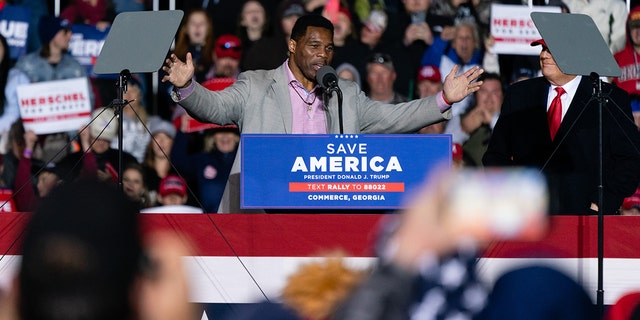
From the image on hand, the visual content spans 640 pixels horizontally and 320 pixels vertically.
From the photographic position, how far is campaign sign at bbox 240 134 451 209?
508cm

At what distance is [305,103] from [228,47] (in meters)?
3.56

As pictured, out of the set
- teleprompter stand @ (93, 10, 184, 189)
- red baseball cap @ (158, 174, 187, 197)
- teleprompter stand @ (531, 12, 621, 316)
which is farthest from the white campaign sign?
teleprompter stand @ (93, 10, 184, 189)

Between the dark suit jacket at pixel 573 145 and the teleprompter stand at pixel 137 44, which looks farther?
the dark suit jacket at pixel 573 145

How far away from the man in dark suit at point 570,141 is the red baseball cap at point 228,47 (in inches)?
136

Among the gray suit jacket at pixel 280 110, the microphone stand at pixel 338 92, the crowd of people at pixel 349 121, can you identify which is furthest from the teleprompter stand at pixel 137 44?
the microphone stand at pixel 338 92

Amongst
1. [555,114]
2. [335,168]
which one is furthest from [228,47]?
[335,168]

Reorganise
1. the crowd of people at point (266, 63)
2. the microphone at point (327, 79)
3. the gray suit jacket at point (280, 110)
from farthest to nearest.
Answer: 1. the crowd of people at point (266, 63)
2. the gray suit jacket at point (280, 110)
3. the microphone at point (327, 79)

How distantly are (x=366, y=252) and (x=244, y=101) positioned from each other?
1.43 meters

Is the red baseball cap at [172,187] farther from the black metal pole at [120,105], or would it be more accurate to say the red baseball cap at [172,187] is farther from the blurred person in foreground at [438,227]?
the blurred person in foreground at [438,227]

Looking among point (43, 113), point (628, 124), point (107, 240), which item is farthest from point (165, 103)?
point (107, 240)

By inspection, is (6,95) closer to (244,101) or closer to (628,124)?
(244,101)

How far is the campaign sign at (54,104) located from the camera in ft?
31.1

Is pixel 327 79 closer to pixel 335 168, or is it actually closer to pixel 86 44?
pixel 335 168

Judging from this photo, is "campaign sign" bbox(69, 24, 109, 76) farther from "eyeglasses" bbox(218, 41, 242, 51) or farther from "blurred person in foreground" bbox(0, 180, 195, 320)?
"blurred person in foreground" bbox(0, 180, 195, 320)
